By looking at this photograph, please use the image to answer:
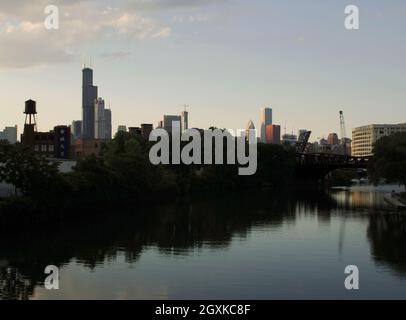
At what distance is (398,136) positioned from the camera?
94250mm

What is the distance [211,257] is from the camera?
46875mm

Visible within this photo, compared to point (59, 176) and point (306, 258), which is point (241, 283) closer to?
point (306, 258)

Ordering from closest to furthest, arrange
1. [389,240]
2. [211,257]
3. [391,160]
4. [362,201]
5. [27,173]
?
[211,257]
[389,240]
[27,173]
[391,160]
[362,201]

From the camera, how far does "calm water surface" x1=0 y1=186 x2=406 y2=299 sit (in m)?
35.1

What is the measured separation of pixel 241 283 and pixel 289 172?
139 meters

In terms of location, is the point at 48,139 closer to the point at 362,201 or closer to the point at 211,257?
the point at 362,201

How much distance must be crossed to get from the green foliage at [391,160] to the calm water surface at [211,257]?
9613 mm

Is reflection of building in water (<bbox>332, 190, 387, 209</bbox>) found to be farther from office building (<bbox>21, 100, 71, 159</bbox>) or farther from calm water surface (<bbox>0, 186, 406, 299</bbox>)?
office building (<bbox>21, 100, 71, 159</bbox>)

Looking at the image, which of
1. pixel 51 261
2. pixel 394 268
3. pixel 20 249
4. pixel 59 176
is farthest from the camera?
pixel 59 176

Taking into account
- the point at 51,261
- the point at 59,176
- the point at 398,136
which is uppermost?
the point at 398,136

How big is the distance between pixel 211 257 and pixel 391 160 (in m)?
50.9

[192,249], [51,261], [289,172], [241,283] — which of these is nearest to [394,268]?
[241,283]

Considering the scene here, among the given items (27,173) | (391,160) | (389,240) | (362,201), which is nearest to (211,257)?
(389,240)

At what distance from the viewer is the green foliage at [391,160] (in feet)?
284
